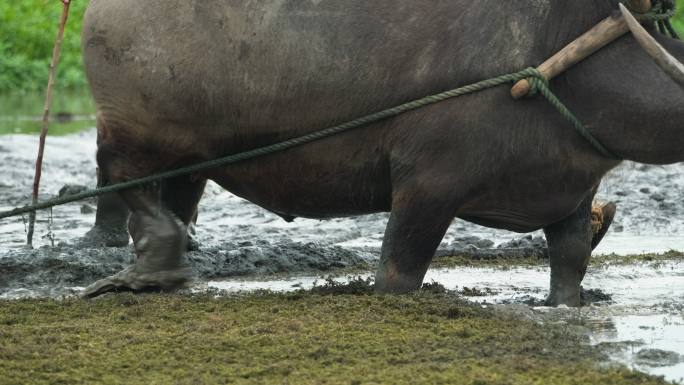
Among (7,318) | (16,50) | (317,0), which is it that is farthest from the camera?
(16,50)

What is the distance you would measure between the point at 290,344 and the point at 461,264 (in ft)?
8.47

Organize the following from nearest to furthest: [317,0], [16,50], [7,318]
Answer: [7,318], [317,0], [16,50]

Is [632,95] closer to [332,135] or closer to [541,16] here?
[541,16]

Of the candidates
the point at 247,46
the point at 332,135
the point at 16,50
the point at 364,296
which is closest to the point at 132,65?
the point at 247,46

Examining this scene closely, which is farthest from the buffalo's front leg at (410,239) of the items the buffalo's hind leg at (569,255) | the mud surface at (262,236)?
the mud surface at (262,236)

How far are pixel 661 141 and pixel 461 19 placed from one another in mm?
935

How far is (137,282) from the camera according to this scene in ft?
19.7

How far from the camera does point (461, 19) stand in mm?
5688

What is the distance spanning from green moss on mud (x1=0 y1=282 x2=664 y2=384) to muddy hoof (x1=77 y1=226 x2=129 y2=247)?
186cm

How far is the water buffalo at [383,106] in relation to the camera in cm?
563

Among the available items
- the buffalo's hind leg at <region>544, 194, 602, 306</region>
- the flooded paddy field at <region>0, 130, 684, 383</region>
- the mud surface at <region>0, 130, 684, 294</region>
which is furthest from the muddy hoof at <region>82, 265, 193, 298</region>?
the buffalo's hind leg at <region>544, 194, 602, 306</region>

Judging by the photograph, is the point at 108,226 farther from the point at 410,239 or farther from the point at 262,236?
the point at 410,239

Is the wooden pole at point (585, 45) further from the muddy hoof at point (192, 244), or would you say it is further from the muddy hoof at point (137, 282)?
the muddy hoof at point (192, 244)

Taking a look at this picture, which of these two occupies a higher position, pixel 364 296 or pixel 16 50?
pixel 364 296
